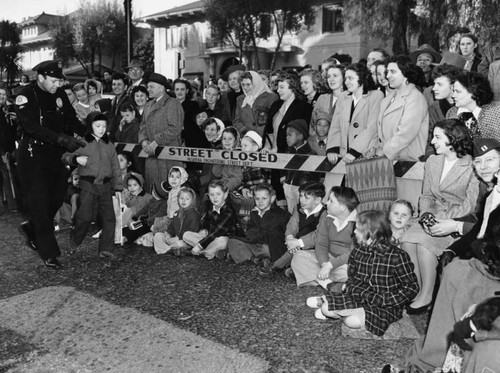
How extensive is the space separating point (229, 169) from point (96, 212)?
1.80 meters

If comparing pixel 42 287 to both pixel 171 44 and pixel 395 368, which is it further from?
pixel 171 44

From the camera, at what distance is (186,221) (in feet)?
22.3

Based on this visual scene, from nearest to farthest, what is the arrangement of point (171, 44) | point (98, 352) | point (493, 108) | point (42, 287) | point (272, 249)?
point (98, 352) < point (493, 108) < point (42, 287) < point (272, 249) < point (171, 44)

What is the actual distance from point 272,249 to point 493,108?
256 cm

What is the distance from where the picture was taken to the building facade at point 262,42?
111 ft

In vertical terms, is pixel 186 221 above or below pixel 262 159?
below

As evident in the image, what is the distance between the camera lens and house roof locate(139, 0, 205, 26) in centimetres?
4247

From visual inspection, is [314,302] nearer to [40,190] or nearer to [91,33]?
[40,190]

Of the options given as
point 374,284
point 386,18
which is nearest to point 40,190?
point 374,284

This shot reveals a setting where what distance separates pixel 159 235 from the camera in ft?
22.5

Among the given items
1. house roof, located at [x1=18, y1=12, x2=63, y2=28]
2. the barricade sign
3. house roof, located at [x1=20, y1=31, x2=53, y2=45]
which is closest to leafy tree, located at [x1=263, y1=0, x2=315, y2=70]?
the barricade sign

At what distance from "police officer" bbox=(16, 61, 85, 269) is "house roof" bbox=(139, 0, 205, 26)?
36690mm

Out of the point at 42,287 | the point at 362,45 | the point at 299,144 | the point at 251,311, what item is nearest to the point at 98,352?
the point at 251,311

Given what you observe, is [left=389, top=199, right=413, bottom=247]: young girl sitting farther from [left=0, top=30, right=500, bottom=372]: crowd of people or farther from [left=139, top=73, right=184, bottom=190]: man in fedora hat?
[left=139, top=73, right=184, bottom=190]: man in fedora hat
